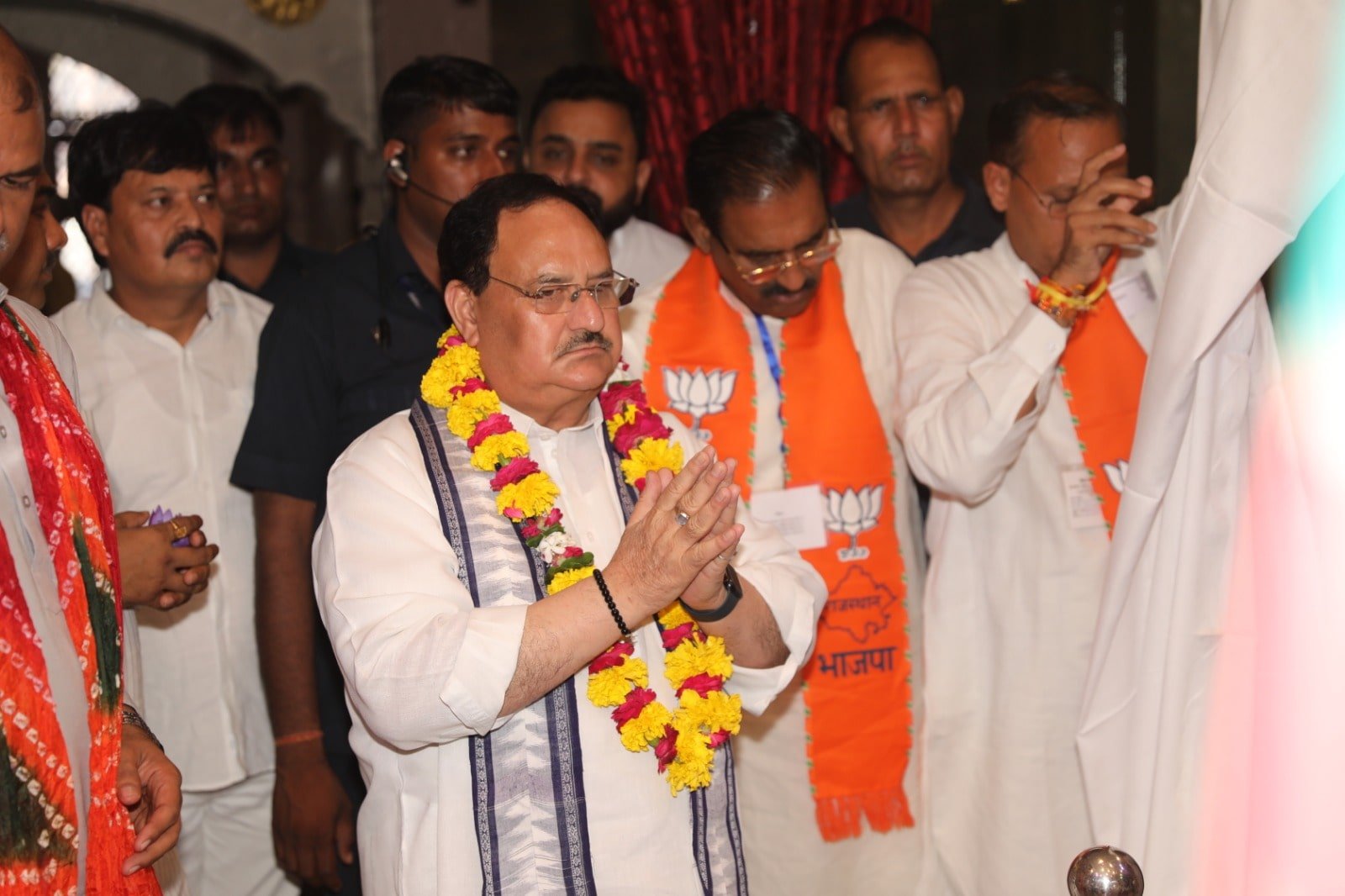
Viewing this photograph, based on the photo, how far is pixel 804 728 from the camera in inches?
126

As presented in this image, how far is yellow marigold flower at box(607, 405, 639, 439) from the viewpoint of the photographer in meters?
2.59

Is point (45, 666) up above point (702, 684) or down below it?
above

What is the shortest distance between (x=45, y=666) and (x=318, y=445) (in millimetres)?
1212

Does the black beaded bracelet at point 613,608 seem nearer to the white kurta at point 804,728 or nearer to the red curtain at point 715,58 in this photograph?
the white kurta at point 804,728

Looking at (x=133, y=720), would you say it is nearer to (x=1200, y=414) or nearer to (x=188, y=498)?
(x=188, y=498)

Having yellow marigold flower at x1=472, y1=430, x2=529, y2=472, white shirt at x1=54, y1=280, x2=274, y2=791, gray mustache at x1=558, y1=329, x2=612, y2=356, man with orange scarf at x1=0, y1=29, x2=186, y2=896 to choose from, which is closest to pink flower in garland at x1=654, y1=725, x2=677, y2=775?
yellow marigold flower at x1=472, y1=430, x2=529, y2=472

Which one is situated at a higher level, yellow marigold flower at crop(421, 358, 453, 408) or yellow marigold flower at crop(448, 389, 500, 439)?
yellow marigold flower at crop(421, 358, 453, 408)

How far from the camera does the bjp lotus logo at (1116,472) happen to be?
10.0 ft

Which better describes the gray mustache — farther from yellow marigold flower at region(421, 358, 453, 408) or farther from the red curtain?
the red curtain

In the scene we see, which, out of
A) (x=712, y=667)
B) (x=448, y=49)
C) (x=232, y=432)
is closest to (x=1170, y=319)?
(x=712, y=667)

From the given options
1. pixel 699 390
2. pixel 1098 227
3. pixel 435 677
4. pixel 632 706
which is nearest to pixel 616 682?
pixel 632 706

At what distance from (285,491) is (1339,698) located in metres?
2.22

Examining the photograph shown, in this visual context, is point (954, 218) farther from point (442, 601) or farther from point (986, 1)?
point (442, 601)

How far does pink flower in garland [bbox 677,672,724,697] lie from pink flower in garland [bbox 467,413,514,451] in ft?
1.79
